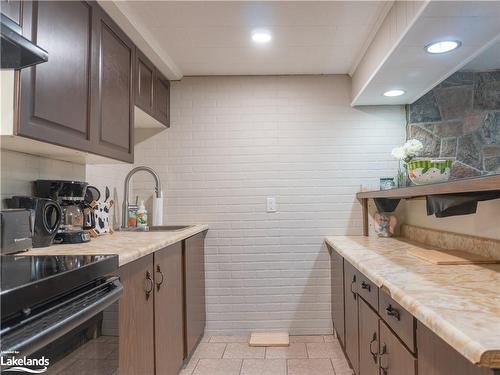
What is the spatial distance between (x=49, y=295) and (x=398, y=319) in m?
1.12

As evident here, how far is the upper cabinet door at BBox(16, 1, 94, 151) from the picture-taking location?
1327 mm

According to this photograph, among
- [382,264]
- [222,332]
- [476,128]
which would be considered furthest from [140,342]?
[476,128]

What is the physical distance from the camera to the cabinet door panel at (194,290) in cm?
248

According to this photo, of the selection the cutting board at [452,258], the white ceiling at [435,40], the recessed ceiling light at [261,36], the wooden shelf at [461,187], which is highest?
the recessed ceiling light at [261,36]

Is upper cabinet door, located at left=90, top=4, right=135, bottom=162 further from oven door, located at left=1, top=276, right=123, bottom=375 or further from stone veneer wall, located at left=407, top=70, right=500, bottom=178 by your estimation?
stone veneer wall, located at left=407, top=70, right=500, bottom=178

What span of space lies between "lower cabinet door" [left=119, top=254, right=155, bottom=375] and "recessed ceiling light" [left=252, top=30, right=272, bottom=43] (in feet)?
5.03

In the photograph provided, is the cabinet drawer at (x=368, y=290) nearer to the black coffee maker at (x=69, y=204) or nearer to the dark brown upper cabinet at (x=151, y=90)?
the black coffee maker at (x=69, y=204)

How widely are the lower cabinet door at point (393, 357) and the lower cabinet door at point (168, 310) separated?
1.10 m

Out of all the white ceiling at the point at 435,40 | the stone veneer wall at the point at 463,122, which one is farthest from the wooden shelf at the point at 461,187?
the stone veneer wall at the point at 463,122

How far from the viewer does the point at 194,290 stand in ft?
8.85

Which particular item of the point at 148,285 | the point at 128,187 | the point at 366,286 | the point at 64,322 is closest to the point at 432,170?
the point at 366,286

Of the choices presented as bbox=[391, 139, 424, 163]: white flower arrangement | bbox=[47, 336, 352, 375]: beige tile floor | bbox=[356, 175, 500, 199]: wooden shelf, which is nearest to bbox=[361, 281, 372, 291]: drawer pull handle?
bbox=[356, 175, 500, 199]: wooden shelf

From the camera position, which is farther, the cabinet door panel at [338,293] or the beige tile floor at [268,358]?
the cabinet door panel at [338,293]

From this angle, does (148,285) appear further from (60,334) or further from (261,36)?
(261,36)
